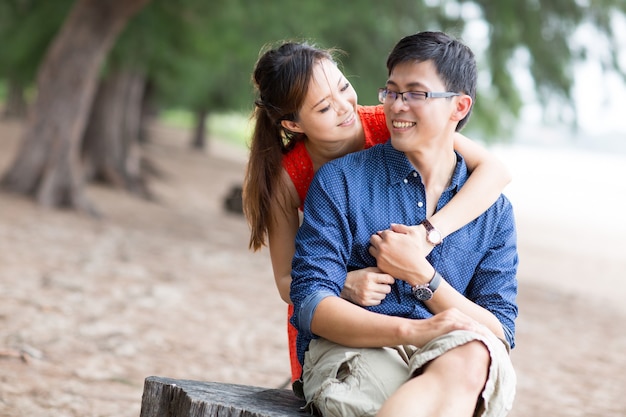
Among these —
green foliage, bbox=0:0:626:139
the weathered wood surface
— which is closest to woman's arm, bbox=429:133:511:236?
the weathered wood surface

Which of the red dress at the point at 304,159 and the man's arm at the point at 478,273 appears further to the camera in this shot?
the red dress at the point at 304,159

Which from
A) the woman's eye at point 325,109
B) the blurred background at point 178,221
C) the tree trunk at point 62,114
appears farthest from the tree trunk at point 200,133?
the woman's eye at point 325,109

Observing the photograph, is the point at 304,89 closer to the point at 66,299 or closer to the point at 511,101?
the point at 66,299

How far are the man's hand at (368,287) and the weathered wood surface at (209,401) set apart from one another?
36 cm

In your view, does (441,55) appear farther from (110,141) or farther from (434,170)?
(110,141)

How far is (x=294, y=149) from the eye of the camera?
9.13 feet

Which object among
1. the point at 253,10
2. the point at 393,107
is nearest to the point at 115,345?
the point at 393,107

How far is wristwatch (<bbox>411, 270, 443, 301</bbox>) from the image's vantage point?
2.38 m

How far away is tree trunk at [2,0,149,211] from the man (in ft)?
24.9

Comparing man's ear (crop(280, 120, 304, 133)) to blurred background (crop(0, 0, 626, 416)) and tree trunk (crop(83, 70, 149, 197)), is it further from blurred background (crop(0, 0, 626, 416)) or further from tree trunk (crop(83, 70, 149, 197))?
tree trunk (crop(83, 70, 149, 197))

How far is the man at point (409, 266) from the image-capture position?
7.14ft

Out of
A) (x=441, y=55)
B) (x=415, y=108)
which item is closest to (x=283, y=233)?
(x=415, y=108)

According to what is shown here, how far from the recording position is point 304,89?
8.67 ft

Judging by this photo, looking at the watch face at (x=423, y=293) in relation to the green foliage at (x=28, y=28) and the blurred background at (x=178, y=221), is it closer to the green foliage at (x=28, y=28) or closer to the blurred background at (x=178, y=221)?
the blurred background at (x=178, y=221)
